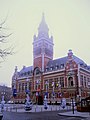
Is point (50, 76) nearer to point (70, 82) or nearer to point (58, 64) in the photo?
point (58, 64)

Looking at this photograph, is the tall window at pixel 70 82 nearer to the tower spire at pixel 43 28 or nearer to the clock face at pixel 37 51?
the clock face at pixel 37 51

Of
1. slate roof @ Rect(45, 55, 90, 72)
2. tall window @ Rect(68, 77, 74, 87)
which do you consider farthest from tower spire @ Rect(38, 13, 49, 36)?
tall window @ Rect(68, 77, 74, 87)

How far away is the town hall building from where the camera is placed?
59.4m

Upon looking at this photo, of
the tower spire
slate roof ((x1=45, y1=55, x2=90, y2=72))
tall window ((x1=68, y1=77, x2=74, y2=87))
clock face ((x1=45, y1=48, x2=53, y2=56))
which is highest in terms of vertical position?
the tower spire

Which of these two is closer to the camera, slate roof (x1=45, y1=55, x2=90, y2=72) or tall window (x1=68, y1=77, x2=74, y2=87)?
tall window (x1=68, y1=77, x2=74, y2=87)

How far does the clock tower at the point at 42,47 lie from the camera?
2876 inches

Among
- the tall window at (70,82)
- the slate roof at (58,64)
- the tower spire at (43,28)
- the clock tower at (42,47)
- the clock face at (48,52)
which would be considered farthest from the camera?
the tower spire at (43,28)

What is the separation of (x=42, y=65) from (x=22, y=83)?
1616 centimetres

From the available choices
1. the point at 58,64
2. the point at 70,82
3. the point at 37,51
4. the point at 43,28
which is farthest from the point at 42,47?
the point at 70,82

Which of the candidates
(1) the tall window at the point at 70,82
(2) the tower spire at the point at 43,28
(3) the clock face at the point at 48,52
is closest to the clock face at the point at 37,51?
(3) the clock face at the point at 48,52

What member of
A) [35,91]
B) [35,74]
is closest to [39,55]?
[35,74]

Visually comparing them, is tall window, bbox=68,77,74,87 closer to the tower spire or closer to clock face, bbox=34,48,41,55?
clock face, bbox=34,48,41,55

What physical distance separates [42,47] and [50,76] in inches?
527

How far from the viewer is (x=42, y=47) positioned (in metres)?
73.6
